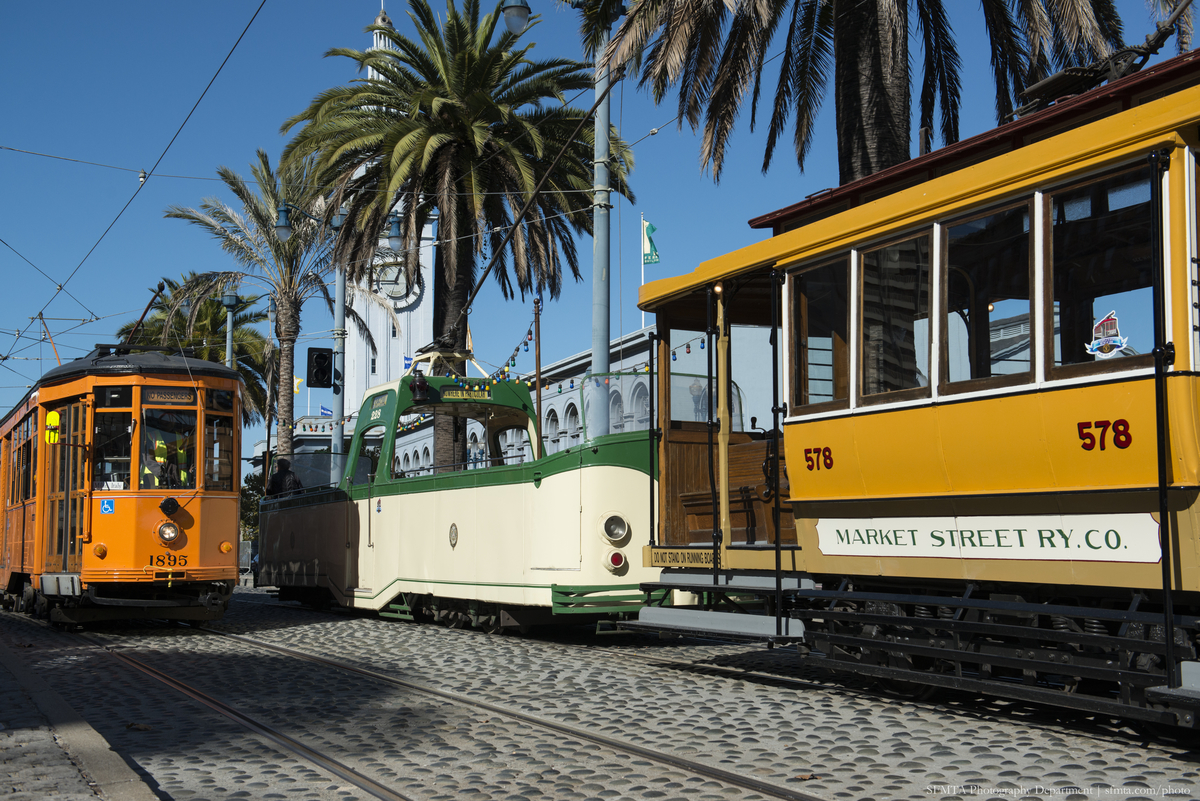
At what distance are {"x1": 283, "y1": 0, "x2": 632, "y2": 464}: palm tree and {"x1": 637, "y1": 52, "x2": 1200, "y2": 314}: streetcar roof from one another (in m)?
11.3

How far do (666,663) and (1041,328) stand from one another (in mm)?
4947

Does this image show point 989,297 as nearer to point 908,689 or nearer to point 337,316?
point 908,689

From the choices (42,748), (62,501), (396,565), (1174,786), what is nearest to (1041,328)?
(1174,786)

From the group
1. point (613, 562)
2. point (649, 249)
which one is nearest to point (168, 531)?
point (613, 562)

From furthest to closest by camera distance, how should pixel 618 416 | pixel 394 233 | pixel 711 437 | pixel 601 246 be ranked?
pixel 394 233 < pixel 601 246 < pixel 618 416 < pixel 711 437

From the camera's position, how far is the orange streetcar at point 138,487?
13.6 m

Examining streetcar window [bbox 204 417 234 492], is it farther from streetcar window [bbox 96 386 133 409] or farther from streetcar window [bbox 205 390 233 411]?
streetcar window [bbox 96 386 133 409]

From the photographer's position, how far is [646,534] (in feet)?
37.7

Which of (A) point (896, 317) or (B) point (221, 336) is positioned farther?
(B) point (221, 336)

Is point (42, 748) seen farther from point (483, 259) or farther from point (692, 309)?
point (483, 259)

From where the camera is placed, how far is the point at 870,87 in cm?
1423

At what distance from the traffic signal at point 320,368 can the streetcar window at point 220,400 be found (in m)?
10.9

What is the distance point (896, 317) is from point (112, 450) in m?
10.1

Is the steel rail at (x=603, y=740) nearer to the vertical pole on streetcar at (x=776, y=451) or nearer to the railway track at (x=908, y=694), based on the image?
the vertical pole on streetcar at (x=776, y=451)
